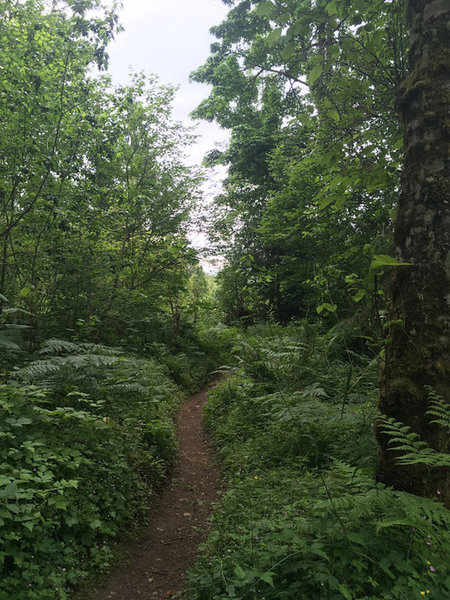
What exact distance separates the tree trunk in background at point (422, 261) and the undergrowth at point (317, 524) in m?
0.33

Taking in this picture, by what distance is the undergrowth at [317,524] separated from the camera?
2059mm

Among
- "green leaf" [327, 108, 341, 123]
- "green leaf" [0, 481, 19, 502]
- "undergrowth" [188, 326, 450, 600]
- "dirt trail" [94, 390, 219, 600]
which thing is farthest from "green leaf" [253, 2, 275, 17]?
"dirt trail" [94, 390, 219, 600]

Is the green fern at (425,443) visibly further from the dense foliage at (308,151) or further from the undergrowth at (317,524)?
the dense foliage at (308,151)

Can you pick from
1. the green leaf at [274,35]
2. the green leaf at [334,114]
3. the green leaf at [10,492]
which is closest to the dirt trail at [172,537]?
the green leaf at [10,492]

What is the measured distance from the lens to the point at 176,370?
34.5 feet

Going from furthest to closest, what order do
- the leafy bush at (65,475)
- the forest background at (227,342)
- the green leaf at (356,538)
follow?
the leafy bush at (65,475) < the forest background at (227,342) < the green leaf at (356,538)

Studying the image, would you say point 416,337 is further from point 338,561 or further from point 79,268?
point 79,268

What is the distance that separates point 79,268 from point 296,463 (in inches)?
240

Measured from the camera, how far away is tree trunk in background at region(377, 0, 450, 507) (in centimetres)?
258

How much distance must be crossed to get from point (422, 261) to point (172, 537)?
4008mm

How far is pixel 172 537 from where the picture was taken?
3.85m

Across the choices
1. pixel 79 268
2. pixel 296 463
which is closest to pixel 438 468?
pixel 296 463

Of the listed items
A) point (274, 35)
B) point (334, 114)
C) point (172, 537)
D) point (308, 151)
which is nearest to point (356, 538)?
point (172, 537)

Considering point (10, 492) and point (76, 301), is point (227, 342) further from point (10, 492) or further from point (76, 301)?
point (10, 492)
